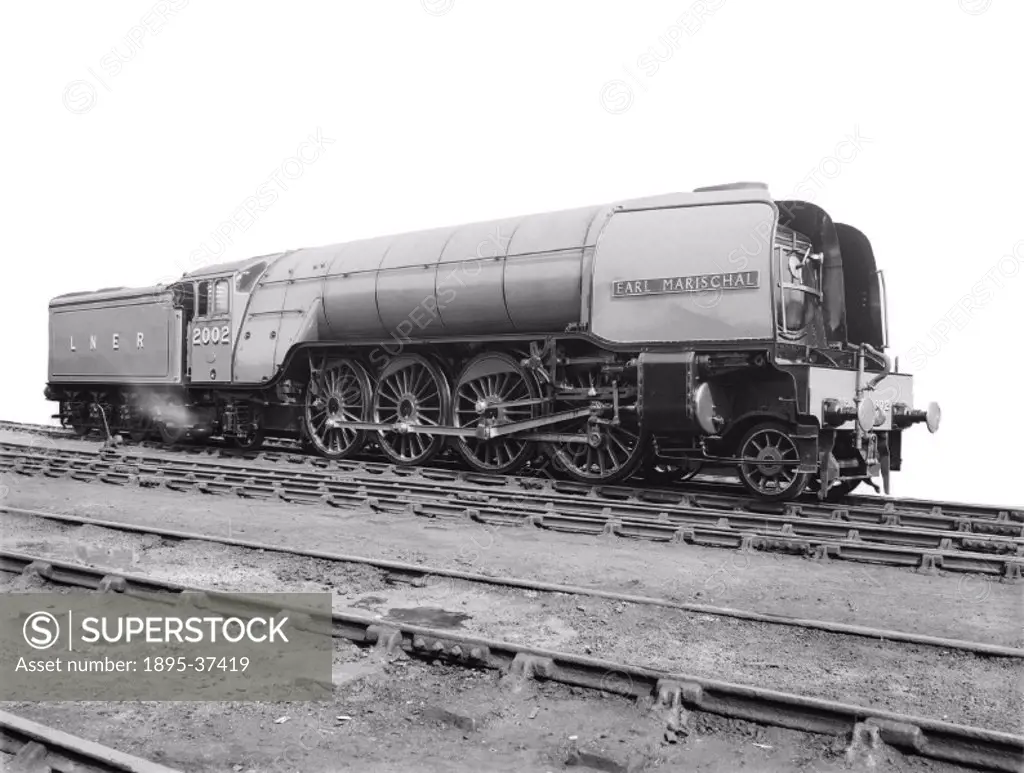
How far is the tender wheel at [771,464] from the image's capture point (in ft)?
27.5

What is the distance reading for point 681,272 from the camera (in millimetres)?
8992

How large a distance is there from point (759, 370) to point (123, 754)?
708 centimetres

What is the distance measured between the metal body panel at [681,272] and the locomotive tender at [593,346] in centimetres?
2

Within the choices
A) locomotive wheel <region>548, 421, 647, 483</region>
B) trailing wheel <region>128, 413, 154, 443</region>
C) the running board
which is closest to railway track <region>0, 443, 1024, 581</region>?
locomotive wheel <region>548, 421, 647, 483</region>

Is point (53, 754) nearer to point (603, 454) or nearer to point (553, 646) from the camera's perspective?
point (553, 646)

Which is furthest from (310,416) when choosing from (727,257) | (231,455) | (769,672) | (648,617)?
(769,672)

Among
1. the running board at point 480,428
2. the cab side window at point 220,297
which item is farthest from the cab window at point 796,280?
the cab side window at point 220,297

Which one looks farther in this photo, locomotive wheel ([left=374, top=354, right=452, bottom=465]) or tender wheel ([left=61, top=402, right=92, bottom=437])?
tender wheel ([left=61, top=402, right=92, bottom=437])

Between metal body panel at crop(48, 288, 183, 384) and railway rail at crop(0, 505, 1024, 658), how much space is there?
7.27 metres

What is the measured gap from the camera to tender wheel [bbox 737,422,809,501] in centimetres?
839

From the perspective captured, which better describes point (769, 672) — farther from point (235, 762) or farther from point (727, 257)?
point (727, 257)

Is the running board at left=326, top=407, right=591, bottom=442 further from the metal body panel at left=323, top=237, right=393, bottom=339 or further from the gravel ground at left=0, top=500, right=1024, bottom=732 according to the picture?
the gravel ground at left=0, top=500, right=1024, bottom=732

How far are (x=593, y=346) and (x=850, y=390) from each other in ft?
9.09

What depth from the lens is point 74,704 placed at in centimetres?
365
